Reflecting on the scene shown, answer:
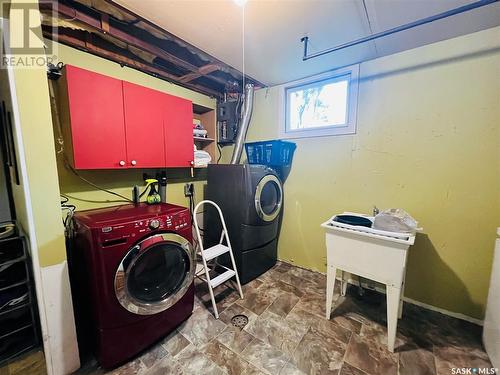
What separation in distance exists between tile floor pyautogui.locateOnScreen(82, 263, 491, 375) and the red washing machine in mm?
180

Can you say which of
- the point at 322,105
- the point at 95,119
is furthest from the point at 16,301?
the point at 322,105

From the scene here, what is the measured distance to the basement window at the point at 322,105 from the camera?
2092 mm

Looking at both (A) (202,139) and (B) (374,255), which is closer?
(B) (374,255)

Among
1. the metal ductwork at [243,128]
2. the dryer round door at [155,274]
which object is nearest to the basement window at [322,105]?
the metal ductwork at [243,128]

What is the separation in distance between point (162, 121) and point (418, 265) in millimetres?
2724

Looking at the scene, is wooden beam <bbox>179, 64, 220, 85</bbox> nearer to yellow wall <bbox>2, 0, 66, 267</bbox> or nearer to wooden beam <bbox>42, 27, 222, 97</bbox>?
wooden beam <bbox>42, 27, 222, 97</bbox>

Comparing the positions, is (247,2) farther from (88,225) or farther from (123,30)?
(88,225)

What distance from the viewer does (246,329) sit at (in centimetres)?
160

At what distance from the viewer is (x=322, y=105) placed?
7.73 feet

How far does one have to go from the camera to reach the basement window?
6.86 feet

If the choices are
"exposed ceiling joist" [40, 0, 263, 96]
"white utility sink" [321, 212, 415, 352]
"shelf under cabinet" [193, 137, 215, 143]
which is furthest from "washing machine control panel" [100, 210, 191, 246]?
"exposed ceiling joist" [40, 0, 263, 96]

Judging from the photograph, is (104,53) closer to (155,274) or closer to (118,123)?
(118,123)

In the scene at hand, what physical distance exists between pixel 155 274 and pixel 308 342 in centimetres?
121

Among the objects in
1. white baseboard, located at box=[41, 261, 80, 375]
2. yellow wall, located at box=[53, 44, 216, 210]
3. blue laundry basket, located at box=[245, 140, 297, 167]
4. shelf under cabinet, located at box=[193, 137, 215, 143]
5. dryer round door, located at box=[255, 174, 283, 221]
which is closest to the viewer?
white baseboard, located at box=[41, 261, 80, 375]
